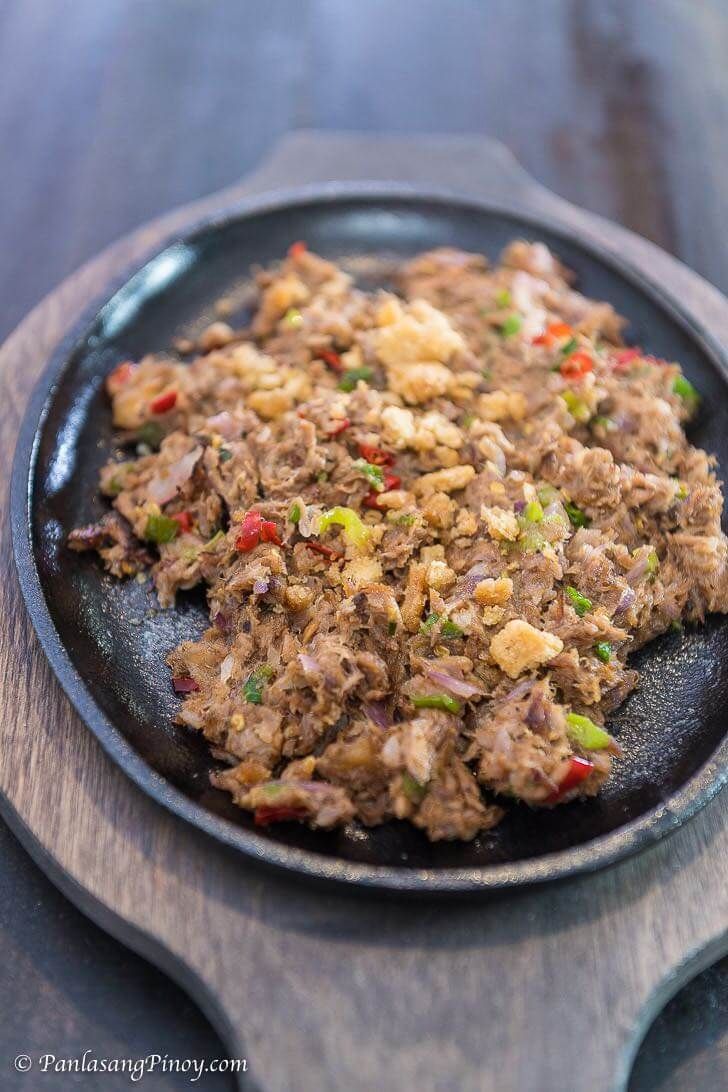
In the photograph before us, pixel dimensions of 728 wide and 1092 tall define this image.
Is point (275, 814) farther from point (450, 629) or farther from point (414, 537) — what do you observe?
point (414, 537)

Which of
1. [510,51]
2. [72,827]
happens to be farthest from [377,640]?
[510,51]

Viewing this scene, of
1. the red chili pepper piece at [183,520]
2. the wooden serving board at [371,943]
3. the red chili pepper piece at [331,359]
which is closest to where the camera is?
the wooden serving board at [371,943]

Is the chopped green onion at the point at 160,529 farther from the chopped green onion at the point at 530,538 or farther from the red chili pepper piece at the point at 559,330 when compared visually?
the red chili pepper piece at the point at 559,330

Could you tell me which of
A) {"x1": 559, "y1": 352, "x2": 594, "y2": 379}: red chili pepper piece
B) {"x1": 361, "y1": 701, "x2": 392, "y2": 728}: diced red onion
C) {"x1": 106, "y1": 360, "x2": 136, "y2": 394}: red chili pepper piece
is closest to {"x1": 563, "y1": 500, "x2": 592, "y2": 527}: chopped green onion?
{"x1": 559, "y1": 352, "x2": 594, "y2": 379}: red chili pepper piece

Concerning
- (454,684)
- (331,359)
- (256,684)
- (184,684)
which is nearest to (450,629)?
(454,684)

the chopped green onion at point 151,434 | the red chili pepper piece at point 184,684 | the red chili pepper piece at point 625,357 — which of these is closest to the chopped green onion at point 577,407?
the red chili pepper piece at point 625,357
